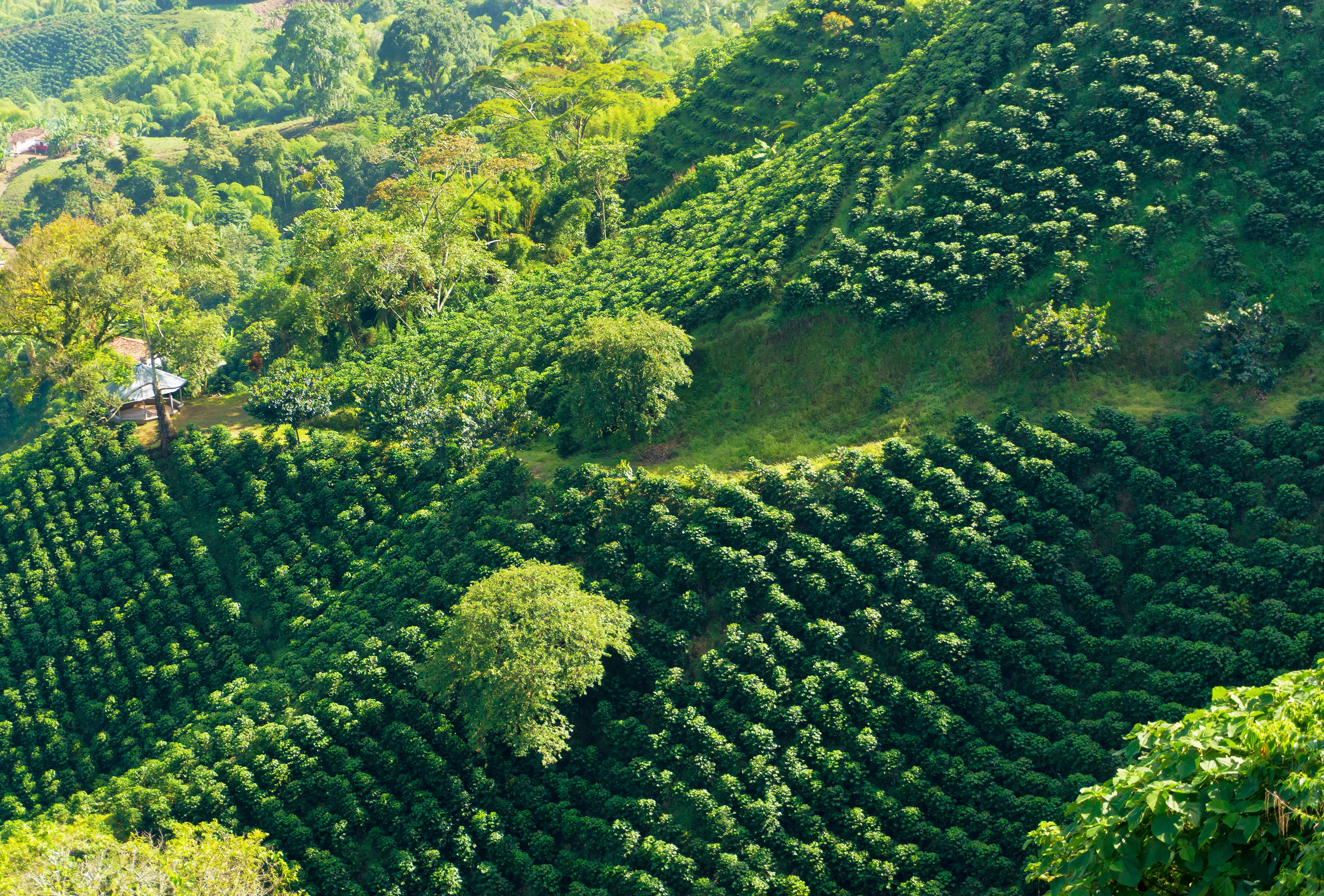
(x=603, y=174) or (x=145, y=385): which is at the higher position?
(x=603, y=174)

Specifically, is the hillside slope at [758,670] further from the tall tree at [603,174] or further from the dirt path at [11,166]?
the dirt path at [11,166]

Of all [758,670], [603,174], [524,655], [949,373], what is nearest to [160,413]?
[524,655]

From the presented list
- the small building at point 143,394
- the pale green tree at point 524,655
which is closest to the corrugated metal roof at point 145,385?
the small building at point 143,394

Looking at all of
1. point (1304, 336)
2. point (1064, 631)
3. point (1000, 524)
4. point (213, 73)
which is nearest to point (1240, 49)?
point (1304, 336)

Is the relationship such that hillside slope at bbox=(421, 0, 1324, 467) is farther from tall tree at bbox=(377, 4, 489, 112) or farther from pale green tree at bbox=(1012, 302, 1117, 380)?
tall tree at bbox=(377, 4, 489, 112)

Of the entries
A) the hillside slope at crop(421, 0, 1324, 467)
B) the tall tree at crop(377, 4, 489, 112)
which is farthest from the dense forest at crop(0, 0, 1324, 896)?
the tall tree at crop(377, 4, 489, 112)

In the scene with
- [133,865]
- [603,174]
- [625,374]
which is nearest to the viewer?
[133,865]

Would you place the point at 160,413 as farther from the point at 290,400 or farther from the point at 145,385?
the point at 290,400
